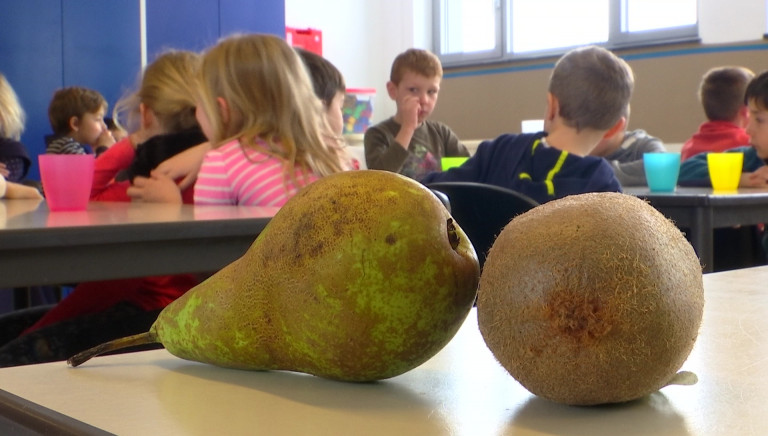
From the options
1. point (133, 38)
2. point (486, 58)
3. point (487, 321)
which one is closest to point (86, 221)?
point (487, 321)

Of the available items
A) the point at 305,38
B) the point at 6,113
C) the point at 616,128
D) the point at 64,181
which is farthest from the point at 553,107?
the point at 305,38

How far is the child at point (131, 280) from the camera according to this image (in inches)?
56.0

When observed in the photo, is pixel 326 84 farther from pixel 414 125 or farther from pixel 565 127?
pixel 414 125

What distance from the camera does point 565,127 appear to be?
2.37 m

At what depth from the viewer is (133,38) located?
560 centimetres

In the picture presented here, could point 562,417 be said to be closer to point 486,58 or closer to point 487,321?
point 487,321

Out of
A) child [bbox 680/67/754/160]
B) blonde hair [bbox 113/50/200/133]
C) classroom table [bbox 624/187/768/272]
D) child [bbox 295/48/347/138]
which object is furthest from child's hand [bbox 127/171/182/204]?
child [bbox 680/67/754/160]

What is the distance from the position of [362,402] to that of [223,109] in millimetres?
1708

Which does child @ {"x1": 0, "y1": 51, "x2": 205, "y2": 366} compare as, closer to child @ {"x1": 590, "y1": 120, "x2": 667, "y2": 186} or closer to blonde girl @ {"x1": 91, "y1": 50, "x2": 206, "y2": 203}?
blonde girl @ {"x1": 91, "y1": 50, "x2": 206, "y2": 203}

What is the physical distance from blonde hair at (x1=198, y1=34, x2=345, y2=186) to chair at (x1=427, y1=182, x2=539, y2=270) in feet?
0.98

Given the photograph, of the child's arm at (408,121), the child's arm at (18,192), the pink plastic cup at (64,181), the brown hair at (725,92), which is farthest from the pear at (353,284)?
the brown hair at (725,92)

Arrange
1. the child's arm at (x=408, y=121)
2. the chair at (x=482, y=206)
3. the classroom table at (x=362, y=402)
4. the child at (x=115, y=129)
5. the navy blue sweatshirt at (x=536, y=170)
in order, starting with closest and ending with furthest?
the classroom table at (x=362, y=402)
the chair at (x=482, y=206)
the navy blue sweatshirt at (x=536, y=170)
the child's arm at (x=408, y=121)
the child at (x=115, y=129)

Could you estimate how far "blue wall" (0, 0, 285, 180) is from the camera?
203 inches

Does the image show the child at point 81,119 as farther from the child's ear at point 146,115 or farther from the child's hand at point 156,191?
the child's hand at point 156,191
